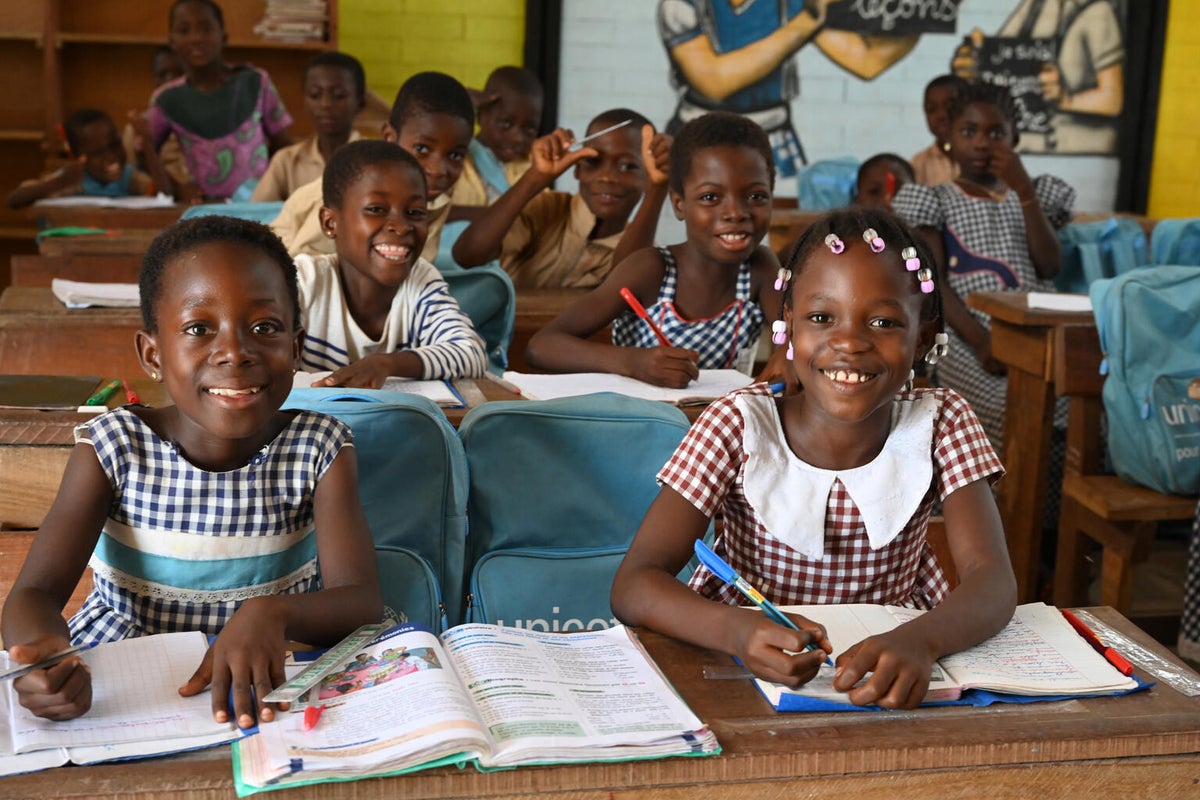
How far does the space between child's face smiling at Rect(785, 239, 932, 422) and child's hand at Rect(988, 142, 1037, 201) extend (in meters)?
2.72

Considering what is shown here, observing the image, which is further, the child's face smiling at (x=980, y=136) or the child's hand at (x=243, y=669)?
the child's face smiling at (x=980, y=136)

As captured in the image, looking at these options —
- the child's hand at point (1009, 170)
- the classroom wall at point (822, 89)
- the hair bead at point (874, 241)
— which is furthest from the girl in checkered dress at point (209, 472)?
the classroom wall at point (822, 89)

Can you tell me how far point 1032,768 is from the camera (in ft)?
3.39

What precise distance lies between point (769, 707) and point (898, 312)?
54 centimetres

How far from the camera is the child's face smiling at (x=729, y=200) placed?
2.56 metres

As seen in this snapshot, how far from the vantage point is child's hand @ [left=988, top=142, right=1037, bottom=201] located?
3.98 m

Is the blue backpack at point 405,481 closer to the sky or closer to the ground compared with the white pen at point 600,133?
closer to the ground

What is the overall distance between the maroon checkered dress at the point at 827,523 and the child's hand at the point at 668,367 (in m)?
0.72

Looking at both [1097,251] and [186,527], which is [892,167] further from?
[186,527]

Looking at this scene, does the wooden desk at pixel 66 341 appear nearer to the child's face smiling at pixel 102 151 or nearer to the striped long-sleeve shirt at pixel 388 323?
the striped long-sleeve shirt at pixel 388 323

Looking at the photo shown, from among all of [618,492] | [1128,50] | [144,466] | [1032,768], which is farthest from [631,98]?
[1032,768]

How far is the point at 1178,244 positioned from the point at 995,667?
10.4ft

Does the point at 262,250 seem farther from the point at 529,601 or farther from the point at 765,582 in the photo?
the point at 765,582

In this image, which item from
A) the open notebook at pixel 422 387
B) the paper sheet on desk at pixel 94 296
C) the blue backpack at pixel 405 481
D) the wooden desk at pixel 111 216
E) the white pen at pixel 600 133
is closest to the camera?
the blue backpack at pixel 405 481
